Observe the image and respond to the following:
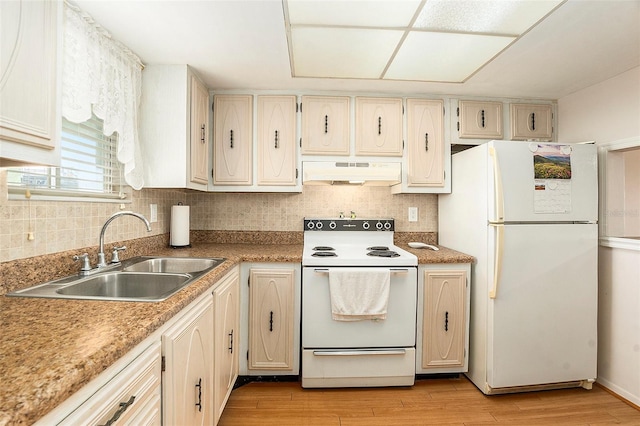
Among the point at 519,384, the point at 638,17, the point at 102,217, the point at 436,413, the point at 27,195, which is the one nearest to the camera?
the point at 27,195

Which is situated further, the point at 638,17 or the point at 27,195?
the point at 638,17

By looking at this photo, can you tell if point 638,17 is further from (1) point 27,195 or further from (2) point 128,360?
(1) point 27,195

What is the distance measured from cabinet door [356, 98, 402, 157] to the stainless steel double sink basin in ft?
4.75

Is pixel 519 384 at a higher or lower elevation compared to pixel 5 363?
lower

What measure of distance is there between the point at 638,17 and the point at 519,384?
7.20ft

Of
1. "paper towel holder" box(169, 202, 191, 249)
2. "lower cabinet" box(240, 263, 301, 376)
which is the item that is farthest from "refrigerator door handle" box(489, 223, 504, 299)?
"paper towel holder" box(169, 202, 191, 249)

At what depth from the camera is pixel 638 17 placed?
1.59 m

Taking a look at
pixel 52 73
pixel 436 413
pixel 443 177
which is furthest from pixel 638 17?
pixel 52 73

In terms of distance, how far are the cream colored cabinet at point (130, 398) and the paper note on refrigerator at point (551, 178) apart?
2275 mm

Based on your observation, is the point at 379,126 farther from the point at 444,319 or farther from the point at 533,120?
the point at 444,319

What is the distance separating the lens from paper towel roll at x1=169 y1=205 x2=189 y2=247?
8.04ft

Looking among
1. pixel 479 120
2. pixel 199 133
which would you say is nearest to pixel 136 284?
pixel 199 133

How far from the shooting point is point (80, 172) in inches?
66.1

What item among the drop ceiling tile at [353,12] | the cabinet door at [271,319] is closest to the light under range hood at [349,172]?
the cabinet door at [271,319]
